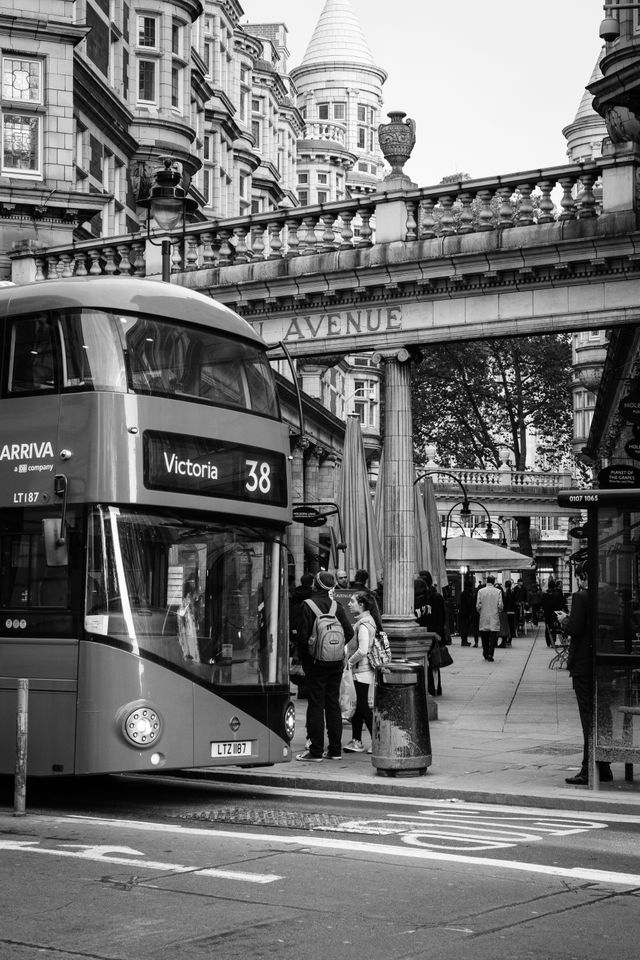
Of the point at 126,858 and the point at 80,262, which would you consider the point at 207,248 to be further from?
the point at 126,858

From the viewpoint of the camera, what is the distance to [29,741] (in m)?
12.6

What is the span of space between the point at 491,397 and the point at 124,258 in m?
51.7

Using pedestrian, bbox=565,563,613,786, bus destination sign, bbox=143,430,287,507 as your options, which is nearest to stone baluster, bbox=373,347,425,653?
pedestrian, bbox=565,563,613,786

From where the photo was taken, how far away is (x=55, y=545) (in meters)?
12.2

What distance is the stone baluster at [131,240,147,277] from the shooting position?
23.0m

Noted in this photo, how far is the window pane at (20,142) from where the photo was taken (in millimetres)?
30797

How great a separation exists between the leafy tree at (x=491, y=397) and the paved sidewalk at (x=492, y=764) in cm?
4790

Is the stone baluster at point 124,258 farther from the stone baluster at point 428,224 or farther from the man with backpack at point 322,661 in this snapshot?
the man with backpack at point 322,661

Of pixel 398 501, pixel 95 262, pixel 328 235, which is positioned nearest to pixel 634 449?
pixel 398 501

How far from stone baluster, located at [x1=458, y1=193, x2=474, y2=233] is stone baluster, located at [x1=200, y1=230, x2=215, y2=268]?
429 cm

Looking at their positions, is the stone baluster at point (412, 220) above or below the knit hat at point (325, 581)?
above

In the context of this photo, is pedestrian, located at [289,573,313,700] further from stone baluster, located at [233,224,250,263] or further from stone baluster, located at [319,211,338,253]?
stone baluster, located at [233,224,250,263]

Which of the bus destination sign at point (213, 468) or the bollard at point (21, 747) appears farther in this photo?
the bus destination sign at point (213, 468)

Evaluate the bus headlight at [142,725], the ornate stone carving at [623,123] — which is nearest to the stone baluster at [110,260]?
the ornate stone carving at [623,123]
